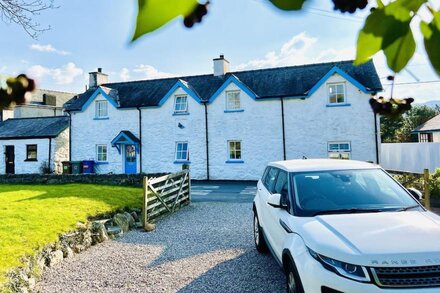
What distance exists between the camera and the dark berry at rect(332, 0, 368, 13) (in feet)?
2.09

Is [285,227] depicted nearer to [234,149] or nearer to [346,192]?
[346,192]

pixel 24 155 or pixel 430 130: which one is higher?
pixel 430 130

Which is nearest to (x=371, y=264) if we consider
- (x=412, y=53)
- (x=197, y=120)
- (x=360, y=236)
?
(x=360, y=236)

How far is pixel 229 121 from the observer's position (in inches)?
860

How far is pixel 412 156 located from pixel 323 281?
62.7 ft

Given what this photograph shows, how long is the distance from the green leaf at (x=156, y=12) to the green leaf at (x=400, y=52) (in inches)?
13.2

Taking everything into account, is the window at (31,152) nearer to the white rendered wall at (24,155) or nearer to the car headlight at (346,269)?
the white rendered wall at (24,155)

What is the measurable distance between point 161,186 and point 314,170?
6984 millimetres

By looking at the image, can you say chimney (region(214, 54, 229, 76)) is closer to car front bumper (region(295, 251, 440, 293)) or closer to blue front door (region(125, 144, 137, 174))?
blue front door (region(125, 144, 137, 174))

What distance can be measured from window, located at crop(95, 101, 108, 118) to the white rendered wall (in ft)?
15.0

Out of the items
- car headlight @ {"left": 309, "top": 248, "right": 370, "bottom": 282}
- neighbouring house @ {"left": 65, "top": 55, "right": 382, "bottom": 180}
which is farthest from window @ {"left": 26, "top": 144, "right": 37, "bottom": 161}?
car headlight @ {"left": 309, "top": 248, "right": 370, "bottom": 282}

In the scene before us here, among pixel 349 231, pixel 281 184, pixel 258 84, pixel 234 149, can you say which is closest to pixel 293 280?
pixel 349 231

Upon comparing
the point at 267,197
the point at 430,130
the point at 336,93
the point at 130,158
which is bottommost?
the point at 267,197

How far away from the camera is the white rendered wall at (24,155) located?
2625 cm
